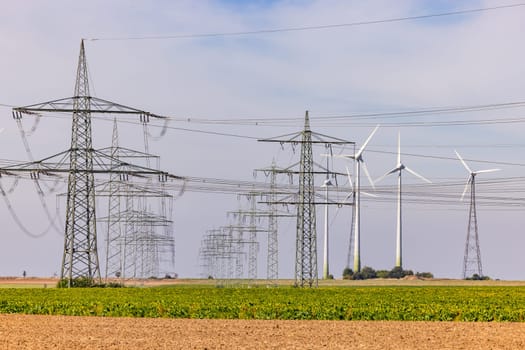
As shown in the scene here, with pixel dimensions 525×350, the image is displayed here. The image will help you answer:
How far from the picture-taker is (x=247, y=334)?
152 ft

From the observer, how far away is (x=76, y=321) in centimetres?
5400

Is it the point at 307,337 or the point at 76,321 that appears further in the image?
the point at 76,321

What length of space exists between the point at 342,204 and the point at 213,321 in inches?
1618

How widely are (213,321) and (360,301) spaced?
19.5m

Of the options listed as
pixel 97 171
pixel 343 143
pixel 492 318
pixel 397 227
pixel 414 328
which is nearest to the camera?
pixel 414 328

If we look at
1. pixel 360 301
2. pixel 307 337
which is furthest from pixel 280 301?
pixel 307 337

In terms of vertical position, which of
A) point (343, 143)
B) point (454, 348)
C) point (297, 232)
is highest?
point (343, 143)

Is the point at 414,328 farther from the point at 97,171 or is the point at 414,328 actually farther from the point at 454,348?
the point at 97,171

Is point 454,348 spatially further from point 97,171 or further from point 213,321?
point 97,171

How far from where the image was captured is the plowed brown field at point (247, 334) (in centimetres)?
4184

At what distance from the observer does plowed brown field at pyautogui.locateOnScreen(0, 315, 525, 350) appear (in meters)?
41.8

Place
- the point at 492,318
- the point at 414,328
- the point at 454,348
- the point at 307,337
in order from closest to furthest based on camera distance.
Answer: the point at 454,348
the point at 307,337
the point at 414,328
the point at 492,318

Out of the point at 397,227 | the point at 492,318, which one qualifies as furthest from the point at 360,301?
the point at 397,227

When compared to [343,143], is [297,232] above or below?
below
